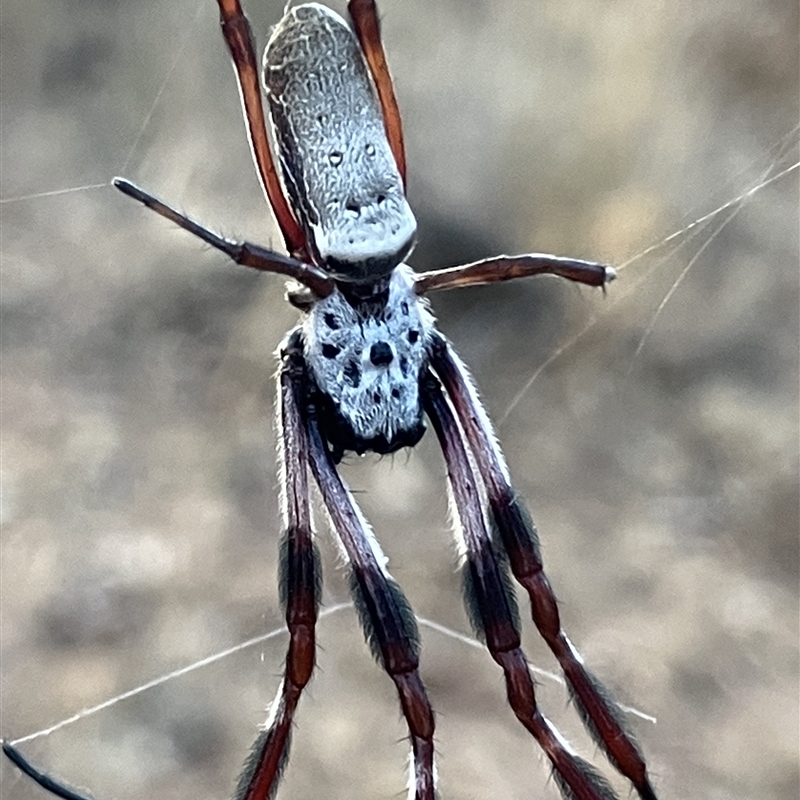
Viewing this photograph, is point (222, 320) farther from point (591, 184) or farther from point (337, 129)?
point (337, 129)

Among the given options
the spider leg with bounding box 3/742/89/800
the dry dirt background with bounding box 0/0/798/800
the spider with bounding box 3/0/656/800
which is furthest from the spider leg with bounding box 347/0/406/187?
the spider leg with bounding box 3/742/89/800

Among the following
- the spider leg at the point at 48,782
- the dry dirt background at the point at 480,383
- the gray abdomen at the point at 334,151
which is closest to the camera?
the gray abdomen at the point at 334,151

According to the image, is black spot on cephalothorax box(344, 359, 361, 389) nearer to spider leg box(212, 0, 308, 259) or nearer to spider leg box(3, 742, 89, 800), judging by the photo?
spider leg box(212, 0, 308, 259)

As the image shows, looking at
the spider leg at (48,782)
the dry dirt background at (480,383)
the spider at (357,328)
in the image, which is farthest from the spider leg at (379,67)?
the spider leg at (48,782)

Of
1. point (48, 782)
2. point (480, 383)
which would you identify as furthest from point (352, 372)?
point (480, 383)

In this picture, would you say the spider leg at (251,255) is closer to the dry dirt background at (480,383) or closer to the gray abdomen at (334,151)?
the gray abdomen at (334,151)

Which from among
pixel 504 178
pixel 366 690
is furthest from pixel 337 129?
pixel 366 690
